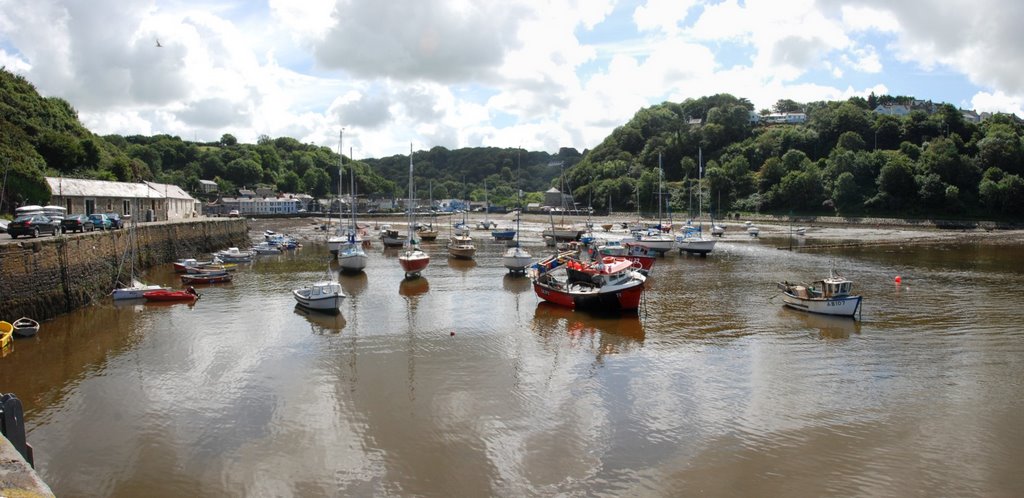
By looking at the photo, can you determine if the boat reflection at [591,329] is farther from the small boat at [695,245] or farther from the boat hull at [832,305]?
the small boat at [695,245]

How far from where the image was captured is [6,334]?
22422 millimetres

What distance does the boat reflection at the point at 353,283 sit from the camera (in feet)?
126

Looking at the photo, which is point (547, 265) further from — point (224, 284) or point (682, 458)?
point (682, 458)

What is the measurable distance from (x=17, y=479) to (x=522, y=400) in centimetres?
1183

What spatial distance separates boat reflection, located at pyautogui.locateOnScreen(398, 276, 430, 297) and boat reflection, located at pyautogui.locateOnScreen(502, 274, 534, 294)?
4972 millimetres

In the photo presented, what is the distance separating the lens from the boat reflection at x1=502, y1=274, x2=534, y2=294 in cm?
3913

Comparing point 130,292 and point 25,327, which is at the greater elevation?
point 130,292

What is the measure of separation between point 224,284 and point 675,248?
132 feet

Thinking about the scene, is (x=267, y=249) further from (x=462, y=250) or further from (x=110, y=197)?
(x=462, y=250)

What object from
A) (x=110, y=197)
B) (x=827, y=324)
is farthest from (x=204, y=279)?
(x=827, y=324)

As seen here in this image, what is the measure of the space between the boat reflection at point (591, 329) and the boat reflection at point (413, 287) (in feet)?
27.8

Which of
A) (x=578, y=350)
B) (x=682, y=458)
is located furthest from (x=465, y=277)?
(x=682, y=458)

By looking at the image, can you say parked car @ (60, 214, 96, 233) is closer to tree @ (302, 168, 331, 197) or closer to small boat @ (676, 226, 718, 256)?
small boat @ (676, 226, 718, 256)

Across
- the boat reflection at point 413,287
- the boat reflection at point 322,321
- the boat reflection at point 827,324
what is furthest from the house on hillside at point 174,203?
the boat reflection at point 827,324
